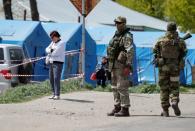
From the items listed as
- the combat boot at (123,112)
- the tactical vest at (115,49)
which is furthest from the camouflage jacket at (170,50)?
the combat boot at (123,112)

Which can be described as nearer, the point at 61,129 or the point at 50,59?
the point at 61,129

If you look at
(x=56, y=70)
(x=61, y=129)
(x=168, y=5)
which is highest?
(x=168, y=5)

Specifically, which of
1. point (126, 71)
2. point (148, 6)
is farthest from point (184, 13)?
point (126, 71)

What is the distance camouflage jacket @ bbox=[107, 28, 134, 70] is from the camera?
12492 millimetres

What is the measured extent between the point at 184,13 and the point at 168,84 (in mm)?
34569

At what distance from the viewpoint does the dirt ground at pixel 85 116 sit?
11.4 meters

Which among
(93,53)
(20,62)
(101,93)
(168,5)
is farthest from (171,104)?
(168,5)

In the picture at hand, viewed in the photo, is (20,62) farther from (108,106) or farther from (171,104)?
(171,104)

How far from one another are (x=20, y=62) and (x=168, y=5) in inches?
1166

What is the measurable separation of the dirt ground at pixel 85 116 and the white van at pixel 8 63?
3256 mm

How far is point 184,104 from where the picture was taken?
16.2 metres

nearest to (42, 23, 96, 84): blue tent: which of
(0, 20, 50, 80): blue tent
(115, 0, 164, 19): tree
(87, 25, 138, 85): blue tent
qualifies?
(0, 20, 50, 80): blue tent

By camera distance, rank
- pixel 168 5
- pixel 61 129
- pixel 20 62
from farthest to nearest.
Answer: pixel 168 5 → pixel 20 62 → pixel 61 129

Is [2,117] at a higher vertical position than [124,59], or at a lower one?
lower
